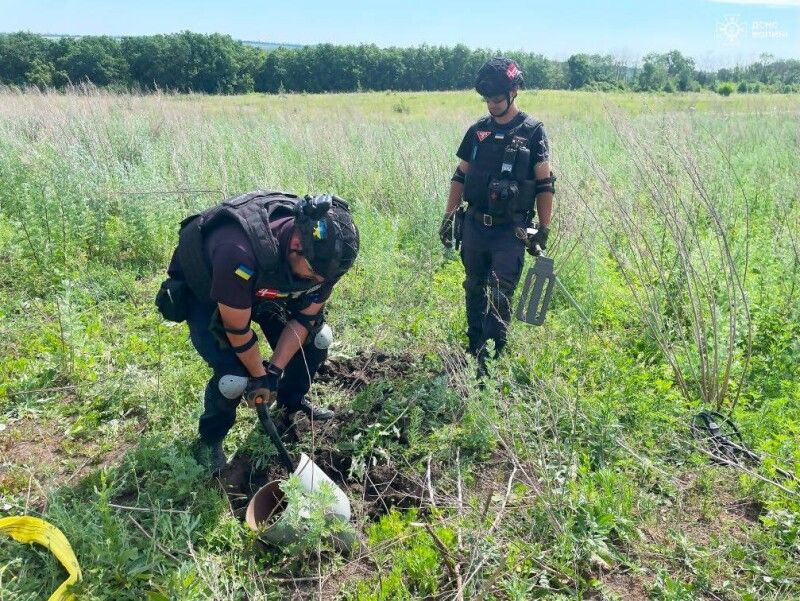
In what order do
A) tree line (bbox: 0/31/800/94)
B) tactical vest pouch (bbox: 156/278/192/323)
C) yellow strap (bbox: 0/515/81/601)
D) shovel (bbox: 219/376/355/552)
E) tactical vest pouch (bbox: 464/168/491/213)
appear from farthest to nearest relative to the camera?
tree line (bbox: 0/31/800/94) → tactical vest pouch (bbox: 464/168/491/213) → tactical vest pouch (bbox: 156/278/192/323) → shovel (bbox: 219/376/355/552) → yellow strap (bbox: 0/515/81/601)

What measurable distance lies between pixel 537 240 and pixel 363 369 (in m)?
1.41

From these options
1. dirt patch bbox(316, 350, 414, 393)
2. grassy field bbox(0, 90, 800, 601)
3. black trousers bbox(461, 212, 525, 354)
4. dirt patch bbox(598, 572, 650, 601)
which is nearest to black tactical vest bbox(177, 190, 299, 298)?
grassy field bbox(0, 90, 800, 601)

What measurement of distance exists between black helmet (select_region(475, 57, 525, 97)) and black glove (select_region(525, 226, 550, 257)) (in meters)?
0.88

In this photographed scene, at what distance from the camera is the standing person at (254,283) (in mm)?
2266

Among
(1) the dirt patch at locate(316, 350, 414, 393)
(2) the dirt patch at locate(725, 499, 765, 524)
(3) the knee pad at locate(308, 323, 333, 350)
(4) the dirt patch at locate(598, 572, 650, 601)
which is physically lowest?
(4) the dirt patch at locate(598, 572, 650, 601)

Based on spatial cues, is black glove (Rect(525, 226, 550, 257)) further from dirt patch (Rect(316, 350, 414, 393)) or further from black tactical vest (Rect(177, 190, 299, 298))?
black tactical vest (Rect(177, 190, 299, 298))

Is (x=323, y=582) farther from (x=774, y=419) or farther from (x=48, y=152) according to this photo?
(x=48, y=152)

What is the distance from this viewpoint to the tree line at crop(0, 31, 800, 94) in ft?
77.1

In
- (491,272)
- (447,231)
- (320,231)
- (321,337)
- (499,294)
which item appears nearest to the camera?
(320,231)

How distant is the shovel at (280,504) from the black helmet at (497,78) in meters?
2.23

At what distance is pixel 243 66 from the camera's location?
37156mm

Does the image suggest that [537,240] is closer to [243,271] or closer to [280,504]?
[243,271]

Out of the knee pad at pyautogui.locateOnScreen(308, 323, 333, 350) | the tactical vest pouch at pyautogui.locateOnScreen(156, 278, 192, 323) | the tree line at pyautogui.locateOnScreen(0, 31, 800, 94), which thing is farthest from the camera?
the tree line at pyautogui.locateOnScreen(0, 31, 800, 94)

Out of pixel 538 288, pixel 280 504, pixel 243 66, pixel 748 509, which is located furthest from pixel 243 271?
pixel 243 66
